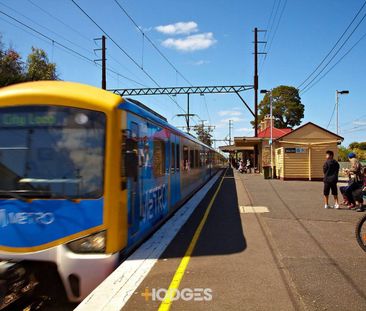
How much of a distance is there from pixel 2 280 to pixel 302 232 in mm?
5826

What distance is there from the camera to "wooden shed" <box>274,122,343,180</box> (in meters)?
25.2

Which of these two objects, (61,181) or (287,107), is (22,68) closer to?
(61,181)

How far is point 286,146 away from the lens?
26.1m

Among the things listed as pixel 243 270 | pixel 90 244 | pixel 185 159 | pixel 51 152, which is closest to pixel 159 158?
pixel 243 270

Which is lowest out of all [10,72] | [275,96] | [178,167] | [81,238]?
[81,238]

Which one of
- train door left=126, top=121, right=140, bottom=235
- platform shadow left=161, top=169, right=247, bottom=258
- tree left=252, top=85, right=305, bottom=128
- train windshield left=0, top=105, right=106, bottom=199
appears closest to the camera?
train windshield left=0, top=105, right=106, bottom=199

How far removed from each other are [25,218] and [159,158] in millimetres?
3966

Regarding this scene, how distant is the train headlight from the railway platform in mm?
388

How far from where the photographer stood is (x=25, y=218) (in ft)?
16.2

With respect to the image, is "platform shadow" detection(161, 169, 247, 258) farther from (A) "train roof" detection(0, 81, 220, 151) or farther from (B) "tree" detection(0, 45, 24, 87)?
(B) "tree" detection(0, 45, 24, 87)

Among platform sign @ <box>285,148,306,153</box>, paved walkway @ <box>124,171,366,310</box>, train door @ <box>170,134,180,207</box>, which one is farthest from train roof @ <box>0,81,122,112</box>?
platform sign @ <box>285,148,306,153</box>

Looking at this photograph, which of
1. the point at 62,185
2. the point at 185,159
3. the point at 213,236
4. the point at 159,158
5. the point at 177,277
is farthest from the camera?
the point at 185,159

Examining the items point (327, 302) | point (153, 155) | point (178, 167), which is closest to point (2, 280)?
point (327, 302)

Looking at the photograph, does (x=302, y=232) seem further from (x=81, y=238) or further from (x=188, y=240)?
(x=81, y=238)
